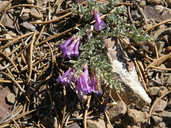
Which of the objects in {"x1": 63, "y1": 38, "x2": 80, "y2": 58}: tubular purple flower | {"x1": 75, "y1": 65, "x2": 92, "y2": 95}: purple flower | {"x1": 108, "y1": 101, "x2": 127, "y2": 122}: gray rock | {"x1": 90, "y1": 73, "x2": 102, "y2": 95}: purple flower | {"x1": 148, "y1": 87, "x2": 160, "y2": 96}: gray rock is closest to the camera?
{"x1": 75, "y1": 65, "x2": 92, "y2": 95}: purple flower

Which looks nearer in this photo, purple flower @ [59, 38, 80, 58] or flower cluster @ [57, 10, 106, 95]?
flower cluster @ [57, 10, 106, 95]

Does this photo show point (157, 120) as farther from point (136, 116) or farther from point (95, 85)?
point (95, 85)

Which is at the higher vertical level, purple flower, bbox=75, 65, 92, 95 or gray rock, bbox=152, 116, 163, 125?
purple flower, bbox=75, 65, 92, 95

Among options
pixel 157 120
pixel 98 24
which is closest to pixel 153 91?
pixel 157 120

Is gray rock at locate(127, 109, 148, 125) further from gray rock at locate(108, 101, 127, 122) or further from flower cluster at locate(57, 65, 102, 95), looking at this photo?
flower cluster at locate(57, 65, 102, 95)

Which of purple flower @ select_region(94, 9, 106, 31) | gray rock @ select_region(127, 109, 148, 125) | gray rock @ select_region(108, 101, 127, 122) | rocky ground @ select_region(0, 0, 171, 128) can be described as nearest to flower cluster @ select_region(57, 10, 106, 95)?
purple flower @ select_region(94, 9, 106, 31)

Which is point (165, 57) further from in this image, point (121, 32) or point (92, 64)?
point (92, 64)

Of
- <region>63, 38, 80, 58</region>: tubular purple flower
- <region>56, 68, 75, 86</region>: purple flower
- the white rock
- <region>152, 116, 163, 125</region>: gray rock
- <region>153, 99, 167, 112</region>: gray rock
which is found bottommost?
<region>152, 116, 163, 125</region>: gray rock

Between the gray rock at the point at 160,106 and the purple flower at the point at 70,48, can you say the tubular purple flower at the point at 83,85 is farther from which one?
the gray rock at the point at 160,106
